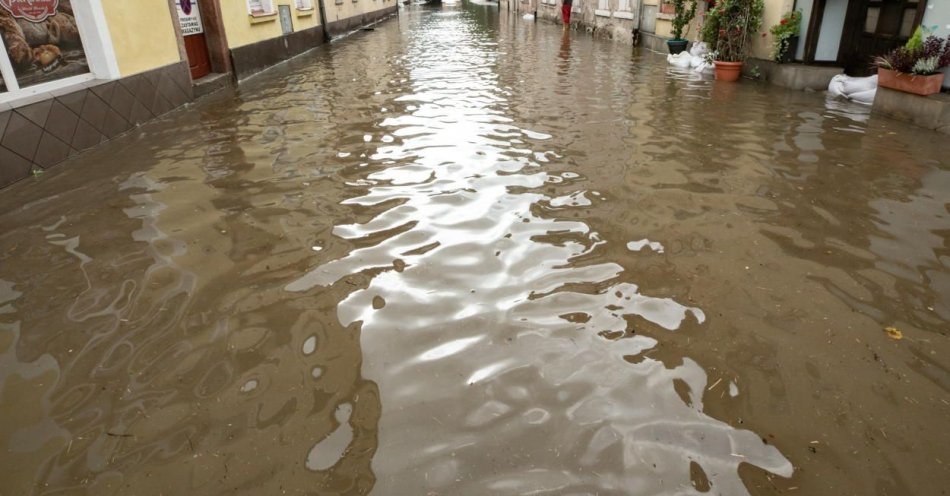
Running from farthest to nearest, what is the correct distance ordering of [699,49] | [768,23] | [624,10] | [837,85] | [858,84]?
[624,10] < [699,49] < [768,23] < [837,85] < [858,84]

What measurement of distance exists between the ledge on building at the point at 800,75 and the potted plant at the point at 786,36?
0.20 m

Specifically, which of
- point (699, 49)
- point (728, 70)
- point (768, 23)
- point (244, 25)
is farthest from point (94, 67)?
point (699, 49)

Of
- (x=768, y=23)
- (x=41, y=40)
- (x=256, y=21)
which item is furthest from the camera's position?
(x=256, y=21)

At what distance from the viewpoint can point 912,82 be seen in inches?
283

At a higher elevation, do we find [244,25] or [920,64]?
[244,25]

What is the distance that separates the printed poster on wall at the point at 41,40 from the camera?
5832 mm

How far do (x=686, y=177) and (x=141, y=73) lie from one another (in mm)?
7320

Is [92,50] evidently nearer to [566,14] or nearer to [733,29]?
[733,29]

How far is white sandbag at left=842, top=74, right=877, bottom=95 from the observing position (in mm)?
8453

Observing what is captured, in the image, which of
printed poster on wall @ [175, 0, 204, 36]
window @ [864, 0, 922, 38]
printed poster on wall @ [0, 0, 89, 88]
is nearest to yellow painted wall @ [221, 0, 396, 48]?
printed poster on wall @ [175, 0, 204, 36]

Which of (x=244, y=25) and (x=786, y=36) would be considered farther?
(x=244, y=25)

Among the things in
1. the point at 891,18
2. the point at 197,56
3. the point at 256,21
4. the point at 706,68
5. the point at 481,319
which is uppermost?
the point at 256,21

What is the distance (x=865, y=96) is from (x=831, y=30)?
2066mm

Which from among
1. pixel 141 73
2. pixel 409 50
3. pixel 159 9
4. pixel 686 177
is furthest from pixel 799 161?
pixel 409 50
